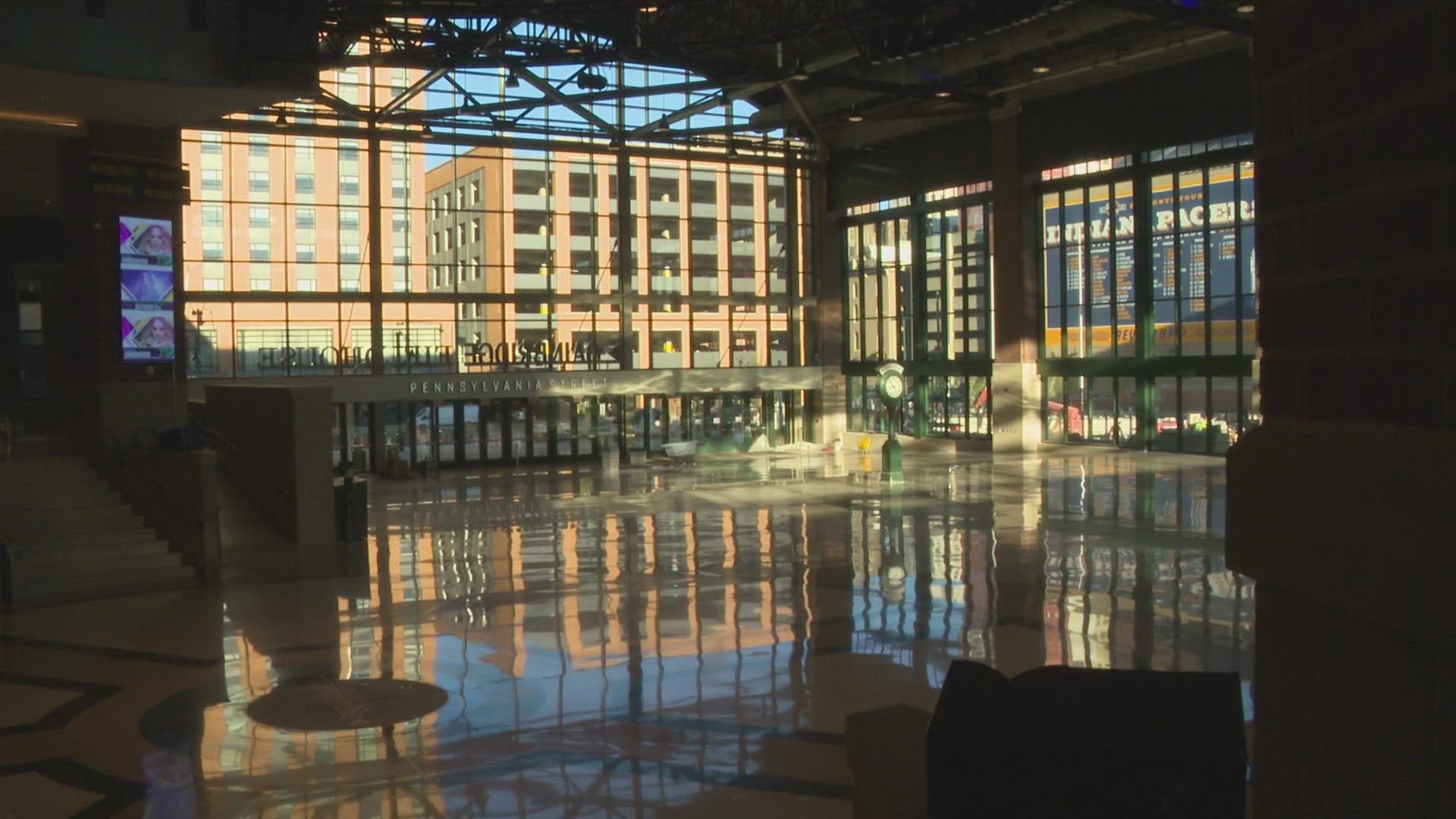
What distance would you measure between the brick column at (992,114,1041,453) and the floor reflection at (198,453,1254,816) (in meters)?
15.1

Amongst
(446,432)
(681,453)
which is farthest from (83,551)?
(681,453)

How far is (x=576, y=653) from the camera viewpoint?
1312cm

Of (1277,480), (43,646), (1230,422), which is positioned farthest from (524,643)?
(1230,422)

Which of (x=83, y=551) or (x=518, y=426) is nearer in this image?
(x=83, y=551)

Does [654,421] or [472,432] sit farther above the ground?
[654,421]

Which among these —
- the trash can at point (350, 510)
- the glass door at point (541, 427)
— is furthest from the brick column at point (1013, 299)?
the trash can at point (350, 510)

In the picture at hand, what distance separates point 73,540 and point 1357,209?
1996cm

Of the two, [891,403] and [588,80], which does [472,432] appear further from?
[891,403]

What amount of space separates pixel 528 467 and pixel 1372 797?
1673 inches

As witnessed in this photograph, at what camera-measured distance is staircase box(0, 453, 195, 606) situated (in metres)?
17.2

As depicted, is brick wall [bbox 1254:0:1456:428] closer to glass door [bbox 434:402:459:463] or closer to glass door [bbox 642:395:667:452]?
glass door [bbox 434:402:459:463]

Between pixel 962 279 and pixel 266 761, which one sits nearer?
pixel 266 761

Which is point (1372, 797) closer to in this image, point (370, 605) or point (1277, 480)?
point (1277, 480)

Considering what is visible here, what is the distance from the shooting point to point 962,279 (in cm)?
4628
